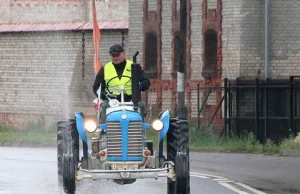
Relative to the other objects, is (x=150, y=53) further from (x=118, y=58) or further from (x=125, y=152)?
(x=125, y=152)

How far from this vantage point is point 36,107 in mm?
41906

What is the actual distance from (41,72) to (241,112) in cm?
1020

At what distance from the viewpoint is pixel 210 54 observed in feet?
117

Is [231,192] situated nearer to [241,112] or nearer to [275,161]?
[275,161]

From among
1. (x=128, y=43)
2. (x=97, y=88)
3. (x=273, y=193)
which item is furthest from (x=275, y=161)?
(x=128, y=43)

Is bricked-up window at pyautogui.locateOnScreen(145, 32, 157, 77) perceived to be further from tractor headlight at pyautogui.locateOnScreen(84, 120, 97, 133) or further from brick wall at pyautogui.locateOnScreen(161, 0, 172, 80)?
tractor headlight at pyautogui.locateOnScreen(84, 120, 97, 133)

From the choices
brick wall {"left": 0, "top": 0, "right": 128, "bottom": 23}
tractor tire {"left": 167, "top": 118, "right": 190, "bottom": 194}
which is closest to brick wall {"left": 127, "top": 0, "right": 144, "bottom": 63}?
brick wall {"left": 0, "top": 0, "right": 128, "bottom": 23}

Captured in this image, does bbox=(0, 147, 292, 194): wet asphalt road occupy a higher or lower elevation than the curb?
lower

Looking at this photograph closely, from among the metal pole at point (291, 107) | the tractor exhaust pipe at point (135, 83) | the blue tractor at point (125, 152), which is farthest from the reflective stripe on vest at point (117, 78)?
the metal pole at point (291, 107)

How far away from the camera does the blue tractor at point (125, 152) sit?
14680mm

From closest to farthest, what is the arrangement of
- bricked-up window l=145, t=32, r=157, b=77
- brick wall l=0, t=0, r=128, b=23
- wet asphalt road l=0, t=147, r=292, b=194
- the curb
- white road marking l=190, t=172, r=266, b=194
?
wet asphalt road l=0, t=147, r=292, b=194 < white road marking l=190, t=172, r=266, b=194 < the curb < bricked-up window l=145, t=32, r=157, b=77 < brick wall l=0, t=0, r=128, b=23

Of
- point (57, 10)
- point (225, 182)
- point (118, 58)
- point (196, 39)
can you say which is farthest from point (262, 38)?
point (118, 58)

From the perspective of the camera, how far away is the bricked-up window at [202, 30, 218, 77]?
3559 cm

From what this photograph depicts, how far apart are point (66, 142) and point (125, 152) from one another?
3.85ft
